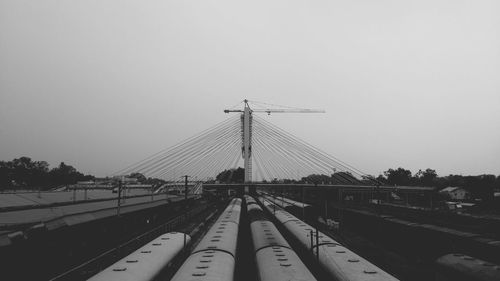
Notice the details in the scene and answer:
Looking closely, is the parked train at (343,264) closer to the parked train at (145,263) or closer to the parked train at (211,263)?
the parked train at (211,263)

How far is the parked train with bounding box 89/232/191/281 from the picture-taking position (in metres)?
12.0

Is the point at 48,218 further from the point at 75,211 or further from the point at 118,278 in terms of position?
the point at 118,278

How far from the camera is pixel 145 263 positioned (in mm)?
14008

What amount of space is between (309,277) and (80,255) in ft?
51.5

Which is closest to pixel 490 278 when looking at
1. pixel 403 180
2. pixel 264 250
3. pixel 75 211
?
pixel 264 250

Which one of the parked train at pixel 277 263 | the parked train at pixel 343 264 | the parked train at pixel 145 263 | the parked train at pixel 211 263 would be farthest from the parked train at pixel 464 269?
the parked train at pixel 145 263

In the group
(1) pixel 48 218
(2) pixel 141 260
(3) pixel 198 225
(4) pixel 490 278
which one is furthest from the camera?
(3) pixel 198 225

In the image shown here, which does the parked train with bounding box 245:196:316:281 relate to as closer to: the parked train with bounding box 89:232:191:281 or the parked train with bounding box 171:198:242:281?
the parked train with bounding box 171:198:242:281

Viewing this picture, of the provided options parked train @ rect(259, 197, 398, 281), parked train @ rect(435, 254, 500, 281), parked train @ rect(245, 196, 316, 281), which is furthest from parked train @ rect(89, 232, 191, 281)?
parked train @ rect(435, 254, 500, 281)

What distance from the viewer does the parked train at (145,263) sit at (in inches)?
474

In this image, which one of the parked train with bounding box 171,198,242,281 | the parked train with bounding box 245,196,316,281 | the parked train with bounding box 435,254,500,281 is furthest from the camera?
the parked train with bounding box 435,254,500,281

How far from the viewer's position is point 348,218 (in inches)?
1799

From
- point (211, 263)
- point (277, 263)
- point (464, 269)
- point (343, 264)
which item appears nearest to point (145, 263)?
point (211, 263)

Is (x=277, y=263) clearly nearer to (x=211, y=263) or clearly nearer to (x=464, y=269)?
(x=211, y=263)
